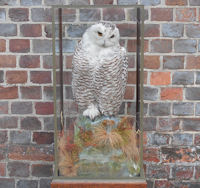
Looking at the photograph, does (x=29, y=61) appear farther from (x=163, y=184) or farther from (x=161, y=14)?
(x=163, y=184)

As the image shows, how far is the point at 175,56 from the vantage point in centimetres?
139

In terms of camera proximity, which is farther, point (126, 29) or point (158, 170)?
point (158, 170)

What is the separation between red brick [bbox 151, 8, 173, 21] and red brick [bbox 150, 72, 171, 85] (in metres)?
0.25

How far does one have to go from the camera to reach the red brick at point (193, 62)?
1.39 meters

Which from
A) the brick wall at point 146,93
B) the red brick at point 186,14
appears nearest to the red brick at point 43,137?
the brick wall at point 146,93

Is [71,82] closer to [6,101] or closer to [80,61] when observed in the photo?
[80,61]

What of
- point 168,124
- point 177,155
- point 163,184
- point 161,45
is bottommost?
point 163,184

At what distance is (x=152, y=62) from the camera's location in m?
1.39

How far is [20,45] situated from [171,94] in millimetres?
729

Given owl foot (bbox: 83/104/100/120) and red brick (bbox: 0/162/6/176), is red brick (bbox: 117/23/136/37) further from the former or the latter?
red brick (bbox: 0/162/6/176)

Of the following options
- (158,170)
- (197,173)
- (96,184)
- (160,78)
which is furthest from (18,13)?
(197,173)

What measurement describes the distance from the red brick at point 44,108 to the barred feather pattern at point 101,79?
0.32 meters

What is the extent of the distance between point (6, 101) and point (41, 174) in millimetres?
395

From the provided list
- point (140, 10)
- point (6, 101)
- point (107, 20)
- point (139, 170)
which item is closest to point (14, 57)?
point (6, 101)
